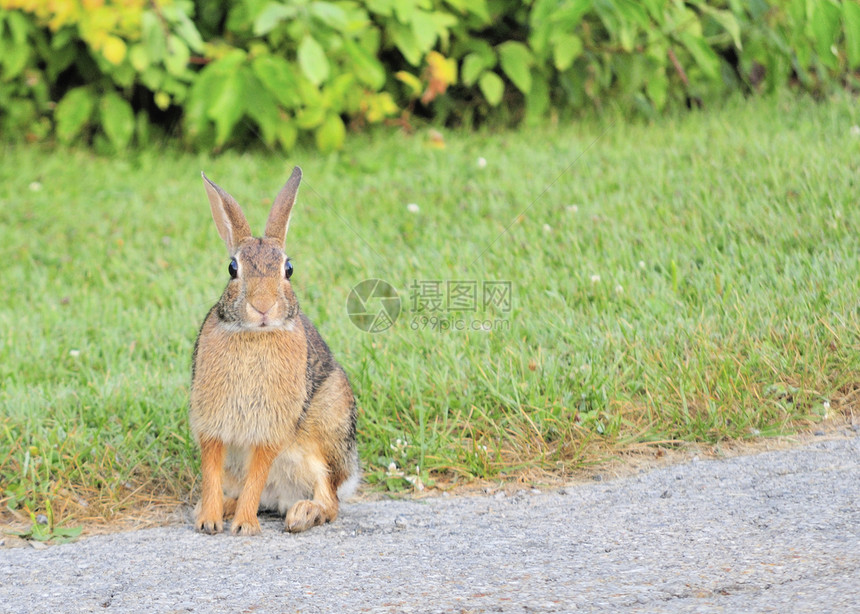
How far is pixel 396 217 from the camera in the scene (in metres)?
5.71

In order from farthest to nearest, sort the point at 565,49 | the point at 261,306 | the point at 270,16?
the point at 565,49
the point at 270,16
the point at 261,306

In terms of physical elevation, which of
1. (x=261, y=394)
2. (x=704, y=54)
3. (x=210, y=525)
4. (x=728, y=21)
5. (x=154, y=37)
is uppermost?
(x=728, y=21)

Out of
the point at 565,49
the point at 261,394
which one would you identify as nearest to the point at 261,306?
the point at 261,394

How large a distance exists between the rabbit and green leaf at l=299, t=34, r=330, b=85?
100 inches

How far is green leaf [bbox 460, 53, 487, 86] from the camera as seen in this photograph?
6.67m

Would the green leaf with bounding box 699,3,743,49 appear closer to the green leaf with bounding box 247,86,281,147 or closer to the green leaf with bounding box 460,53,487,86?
the green leaf with bounding box 460,53,487,86

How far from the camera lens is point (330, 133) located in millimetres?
6496

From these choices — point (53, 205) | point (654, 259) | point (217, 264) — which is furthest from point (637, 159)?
point (53, 205)

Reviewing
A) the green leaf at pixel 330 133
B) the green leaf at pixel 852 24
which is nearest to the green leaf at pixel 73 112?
the green leaf at pixel 330 133

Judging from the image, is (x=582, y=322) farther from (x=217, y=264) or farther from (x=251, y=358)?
(x=217, y=264)

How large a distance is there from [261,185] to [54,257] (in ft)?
4.69

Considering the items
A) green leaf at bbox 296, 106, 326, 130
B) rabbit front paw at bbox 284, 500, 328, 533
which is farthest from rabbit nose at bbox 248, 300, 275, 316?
green leaf at bbox 296, 106, 326, 130

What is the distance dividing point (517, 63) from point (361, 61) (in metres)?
1.16

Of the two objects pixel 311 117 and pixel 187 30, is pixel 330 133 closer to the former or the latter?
pixel 311 117
